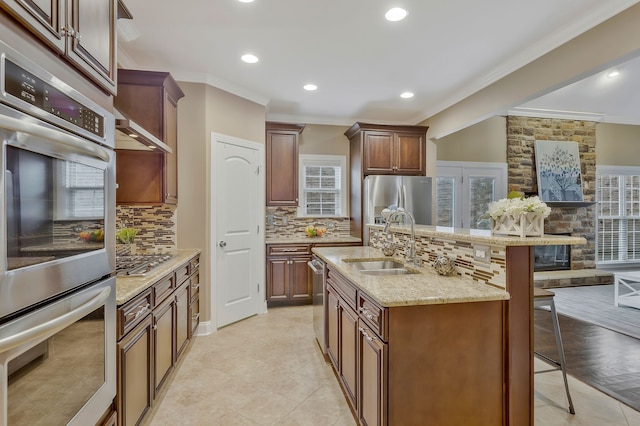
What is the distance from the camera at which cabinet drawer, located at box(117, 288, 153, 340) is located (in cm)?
160

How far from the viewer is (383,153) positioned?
470 cm

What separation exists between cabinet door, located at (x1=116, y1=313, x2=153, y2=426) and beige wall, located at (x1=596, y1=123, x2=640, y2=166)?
26.1ft

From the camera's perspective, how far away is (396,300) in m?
1.53

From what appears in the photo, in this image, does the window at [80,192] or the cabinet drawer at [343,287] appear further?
the cabinet drawer at [343,287]

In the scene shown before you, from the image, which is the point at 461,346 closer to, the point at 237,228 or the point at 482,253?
the point at 482,253

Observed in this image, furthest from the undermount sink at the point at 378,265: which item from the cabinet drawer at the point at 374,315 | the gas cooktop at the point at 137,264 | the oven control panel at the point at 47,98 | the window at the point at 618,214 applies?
the window at the point at 618,214

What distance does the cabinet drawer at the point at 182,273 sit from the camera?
264cm

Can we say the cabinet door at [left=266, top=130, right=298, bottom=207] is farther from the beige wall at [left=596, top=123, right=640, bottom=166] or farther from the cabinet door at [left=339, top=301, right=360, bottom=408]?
the beige wall at [left=596, top=123, right=640, bottom=166]

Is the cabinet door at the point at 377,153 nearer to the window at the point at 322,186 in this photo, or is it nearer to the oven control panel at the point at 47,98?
the window at the point at 322,186

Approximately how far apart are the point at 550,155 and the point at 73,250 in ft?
23.2

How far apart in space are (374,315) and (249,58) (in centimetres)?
264

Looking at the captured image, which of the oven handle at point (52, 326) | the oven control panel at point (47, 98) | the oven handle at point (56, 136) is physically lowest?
the oven handle at point (52, 326)

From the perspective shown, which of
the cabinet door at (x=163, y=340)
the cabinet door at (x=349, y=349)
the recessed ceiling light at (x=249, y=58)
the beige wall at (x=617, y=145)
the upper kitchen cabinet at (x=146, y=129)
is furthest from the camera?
the beige wall at (x=617, y=145)

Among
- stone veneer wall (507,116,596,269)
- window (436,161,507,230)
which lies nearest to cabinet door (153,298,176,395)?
window (436,161,507,230)
